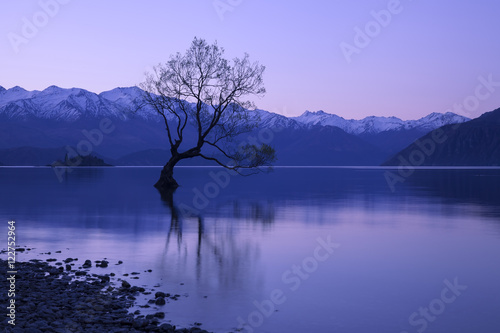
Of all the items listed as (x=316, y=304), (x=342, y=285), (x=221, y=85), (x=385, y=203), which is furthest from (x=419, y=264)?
(x=221, y=85)

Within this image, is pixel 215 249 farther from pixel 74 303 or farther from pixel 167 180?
pixel 167 180

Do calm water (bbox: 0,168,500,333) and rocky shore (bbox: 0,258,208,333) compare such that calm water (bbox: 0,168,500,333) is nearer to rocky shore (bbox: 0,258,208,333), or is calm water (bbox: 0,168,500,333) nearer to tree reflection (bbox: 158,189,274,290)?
tree reflection (bbox: 158,189,274,290)

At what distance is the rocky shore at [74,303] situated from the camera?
12.1 m

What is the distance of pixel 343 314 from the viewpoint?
13.5m

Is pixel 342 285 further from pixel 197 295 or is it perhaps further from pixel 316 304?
pixel 197 295

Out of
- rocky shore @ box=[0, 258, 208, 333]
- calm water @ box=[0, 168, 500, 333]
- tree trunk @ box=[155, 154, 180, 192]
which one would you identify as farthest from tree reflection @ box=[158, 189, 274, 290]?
tree trunk @ box=[155, 154, 180, 192]

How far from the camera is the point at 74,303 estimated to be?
13930 mm

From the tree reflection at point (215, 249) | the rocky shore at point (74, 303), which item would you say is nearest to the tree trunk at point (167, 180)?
the tree reflection at point (215, 249)

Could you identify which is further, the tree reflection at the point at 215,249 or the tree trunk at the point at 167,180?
the tree trunk at the point at 167,180

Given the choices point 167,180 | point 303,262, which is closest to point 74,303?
point 303,262

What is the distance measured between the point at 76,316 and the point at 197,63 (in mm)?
58443

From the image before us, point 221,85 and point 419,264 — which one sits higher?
point 221,85

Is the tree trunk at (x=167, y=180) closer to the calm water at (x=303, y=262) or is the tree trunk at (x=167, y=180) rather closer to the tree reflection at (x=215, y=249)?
the calm water at (x=303, y=262)

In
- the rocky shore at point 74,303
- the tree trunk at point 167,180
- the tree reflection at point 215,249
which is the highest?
the tree trunk at point 167,180
